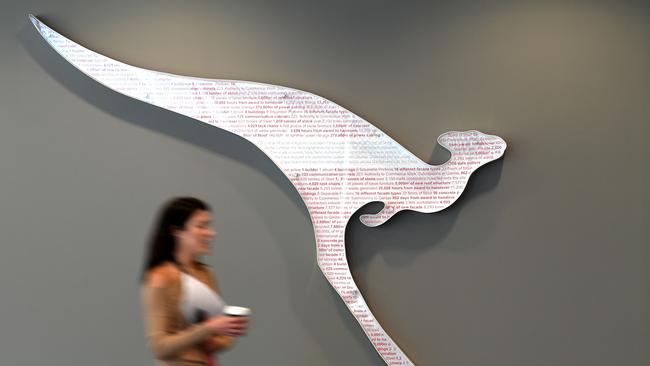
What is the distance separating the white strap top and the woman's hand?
0.08m

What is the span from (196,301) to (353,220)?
95 cm

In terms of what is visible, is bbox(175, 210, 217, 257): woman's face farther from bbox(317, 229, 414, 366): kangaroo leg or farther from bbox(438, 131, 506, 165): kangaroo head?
bbox(438, 131, 506, 165): kangaroo head

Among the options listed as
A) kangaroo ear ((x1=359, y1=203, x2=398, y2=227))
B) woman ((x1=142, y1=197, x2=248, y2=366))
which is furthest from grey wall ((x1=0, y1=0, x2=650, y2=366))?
woman ((x1=142, y1=197, x2=248, y2=366))

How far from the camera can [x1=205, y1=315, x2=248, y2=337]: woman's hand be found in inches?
75.4

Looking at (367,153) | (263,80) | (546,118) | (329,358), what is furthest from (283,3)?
(329,358)

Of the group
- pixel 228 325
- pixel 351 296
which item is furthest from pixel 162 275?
pixel 351 296

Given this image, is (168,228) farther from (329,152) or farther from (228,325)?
(329,152)

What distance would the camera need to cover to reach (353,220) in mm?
2842

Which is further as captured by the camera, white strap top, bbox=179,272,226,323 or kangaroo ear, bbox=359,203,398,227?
kangaroo ear, bbox=359,203,398,227

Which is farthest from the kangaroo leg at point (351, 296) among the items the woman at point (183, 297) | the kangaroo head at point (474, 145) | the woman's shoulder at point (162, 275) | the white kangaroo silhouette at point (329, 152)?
the woman's shoulder at point (162, 275)

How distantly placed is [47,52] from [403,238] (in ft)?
4.80

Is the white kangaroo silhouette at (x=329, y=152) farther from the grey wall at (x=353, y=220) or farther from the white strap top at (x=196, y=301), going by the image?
the white strap top at (x=196, y=301)

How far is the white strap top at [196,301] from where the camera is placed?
1.99m

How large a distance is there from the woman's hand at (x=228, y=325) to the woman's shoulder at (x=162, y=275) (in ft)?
0.47
